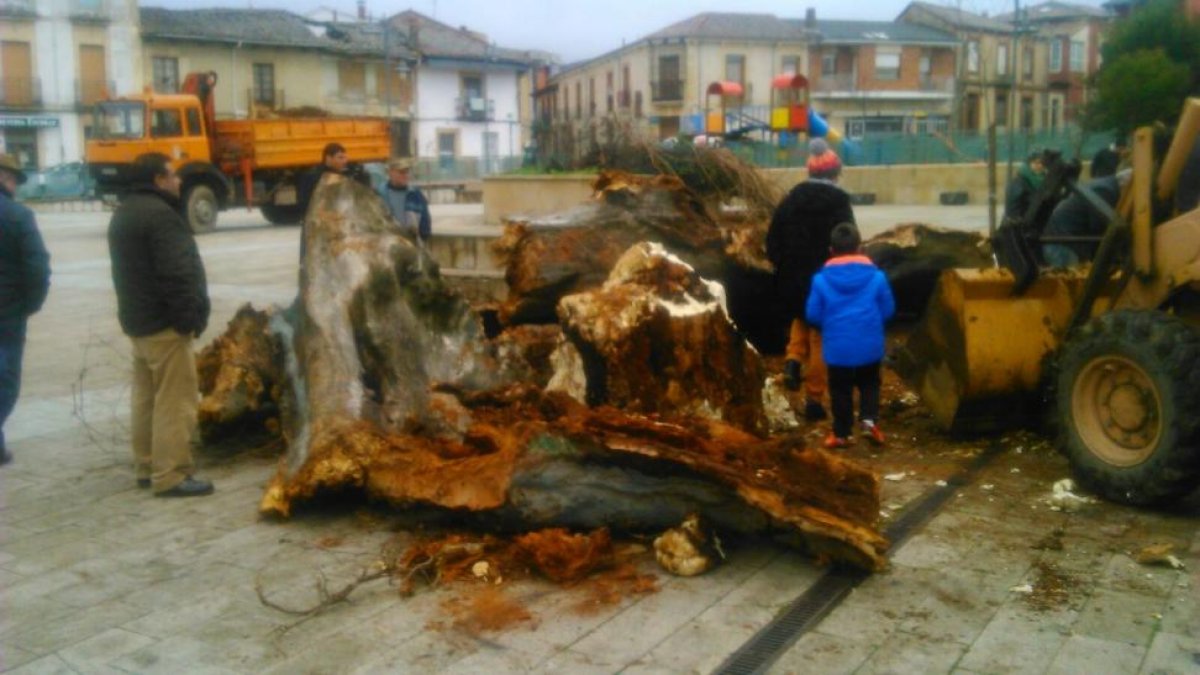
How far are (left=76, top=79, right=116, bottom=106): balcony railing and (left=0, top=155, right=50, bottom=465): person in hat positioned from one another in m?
47.3

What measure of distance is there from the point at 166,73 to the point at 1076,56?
124ft

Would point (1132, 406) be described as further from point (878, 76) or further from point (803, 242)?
point (878, 76)

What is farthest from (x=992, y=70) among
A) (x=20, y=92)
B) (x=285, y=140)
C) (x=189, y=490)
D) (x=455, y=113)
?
(x=455, y=113)

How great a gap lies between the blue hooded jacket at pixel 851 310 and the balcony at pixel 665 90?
190 feet

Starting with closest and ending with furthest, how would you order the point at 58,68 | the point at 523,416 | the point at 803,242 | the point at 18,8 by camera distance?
the point at 523,416
the point at 803,242
the point at 18,8
the point at 58,68

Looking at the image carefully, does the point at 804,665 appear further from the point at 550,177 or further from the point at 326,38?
the point at 326,38

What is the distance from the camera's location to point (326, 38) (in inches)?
2283

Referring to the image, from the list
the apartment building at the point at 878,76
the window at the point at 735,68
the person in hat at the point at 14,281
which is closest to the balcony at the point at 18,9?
the window at the point at 735,68

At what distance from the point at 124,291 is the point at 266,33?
52.8 meters

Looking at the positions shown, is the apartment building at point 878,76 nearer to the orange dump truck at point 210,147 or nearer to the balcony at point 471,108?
the balcony at point 471,108

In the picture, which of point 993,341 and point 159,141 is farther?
point 159,141

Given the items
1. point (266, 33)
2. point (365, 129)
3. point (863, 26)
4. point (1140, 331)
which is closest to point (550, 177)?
point (1140, 331)

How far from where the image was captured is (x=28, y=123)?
48.8 meters

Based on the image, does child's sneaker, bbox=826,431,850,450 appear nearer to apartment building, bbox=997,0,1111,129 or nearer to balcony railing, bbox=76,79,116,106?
apartment building, bbox=997,0,1111,129
